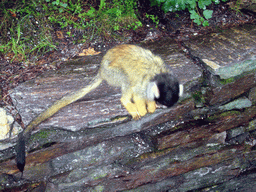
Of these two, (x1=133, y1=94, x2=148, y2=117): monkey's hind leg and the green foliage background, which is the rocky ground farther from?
the green foliage background

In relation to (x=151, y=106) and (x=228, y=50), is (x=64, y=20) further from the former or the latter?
(x=228, y=50)

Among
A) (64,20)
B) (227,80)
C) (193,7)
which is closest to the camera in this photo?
(227,80)

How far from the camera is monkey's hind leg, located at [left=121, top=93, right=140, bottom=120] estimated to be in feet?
7.87

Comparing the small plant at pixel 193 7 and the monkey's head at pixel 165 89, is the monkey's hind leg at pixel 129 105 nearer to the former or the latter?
the monkey's head at pixel 165 89

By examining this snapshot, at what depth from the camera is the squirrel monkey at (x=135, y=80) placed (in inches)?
88.7

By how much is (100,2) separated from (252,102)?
8.08 ft

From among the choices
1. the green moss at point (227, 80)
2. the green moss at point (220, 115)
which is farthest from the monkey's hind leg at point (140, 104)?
the green moss at point (227, 80)

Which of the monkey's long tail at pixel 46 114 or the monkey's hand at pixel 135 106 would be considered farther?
the monkey's hand at pixel 135 106

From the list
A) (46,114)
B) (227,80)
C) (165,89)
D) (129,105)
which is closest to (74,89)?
(46,114)

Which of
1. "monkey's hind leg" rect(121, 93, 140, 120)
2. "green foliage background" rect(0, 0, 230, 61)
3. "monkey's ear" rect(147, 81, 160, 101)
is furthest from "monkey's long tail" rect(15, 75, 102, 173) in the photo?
"green foliage background" rect(0, 0, 230, 61)

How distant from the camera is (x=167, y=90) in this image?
2207mm

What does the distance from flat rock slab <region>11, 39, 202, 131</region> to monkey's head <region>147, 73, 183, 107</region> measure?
0.28m

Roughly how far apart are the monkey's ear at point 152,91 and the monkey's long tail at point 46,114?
0.58 metres

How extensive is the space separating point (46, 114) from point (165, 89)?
47.5 inches
